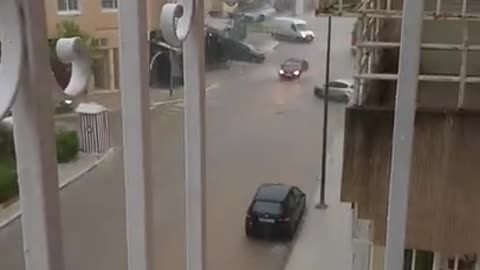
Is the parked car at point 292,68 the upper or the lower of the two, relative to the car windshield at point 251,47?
lower

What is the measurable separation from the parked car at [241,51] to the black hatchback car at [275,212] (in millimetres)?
663

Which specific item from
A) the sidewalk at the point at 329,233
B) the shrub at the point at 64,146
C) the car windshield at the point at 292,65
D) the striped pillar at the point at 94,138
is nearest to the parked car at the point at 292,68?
the car windshield at the point at 292,65

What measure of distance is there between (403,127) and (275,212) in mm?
2678

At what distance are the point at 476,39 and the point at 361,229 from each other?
0.52 metres

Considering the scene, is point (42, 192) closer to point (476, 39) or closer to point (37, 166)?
point (37, 166)

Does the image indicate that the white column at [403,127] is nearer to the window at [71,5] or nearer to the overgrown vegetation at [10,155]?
the overgrown vegetation at [10,155]

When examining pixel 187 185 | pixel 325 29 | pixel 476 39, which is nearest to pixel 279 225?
pixel 325 29

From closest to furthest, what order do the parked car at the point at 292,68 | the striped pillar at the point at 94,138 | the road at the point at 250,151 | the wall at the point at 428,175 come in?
the wall at the point at 428,175 < the striped pillar at the point at 94,138 < the road at the point at 250,151 < the parked car at the point at 292,68

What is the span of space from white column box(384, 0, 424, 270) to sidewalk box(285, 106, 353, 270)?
2241mm

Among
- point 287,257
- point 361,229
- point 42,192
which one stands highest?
point 42,192

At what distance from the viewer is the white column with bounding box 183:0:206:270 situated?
0.44 m

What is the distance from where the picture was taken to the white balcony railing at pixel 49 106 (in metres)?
0.27

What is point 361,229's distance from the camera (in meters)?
1.46

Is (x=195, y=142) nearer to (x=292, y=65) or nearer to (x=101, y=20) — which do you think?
(x=101, y=20)
